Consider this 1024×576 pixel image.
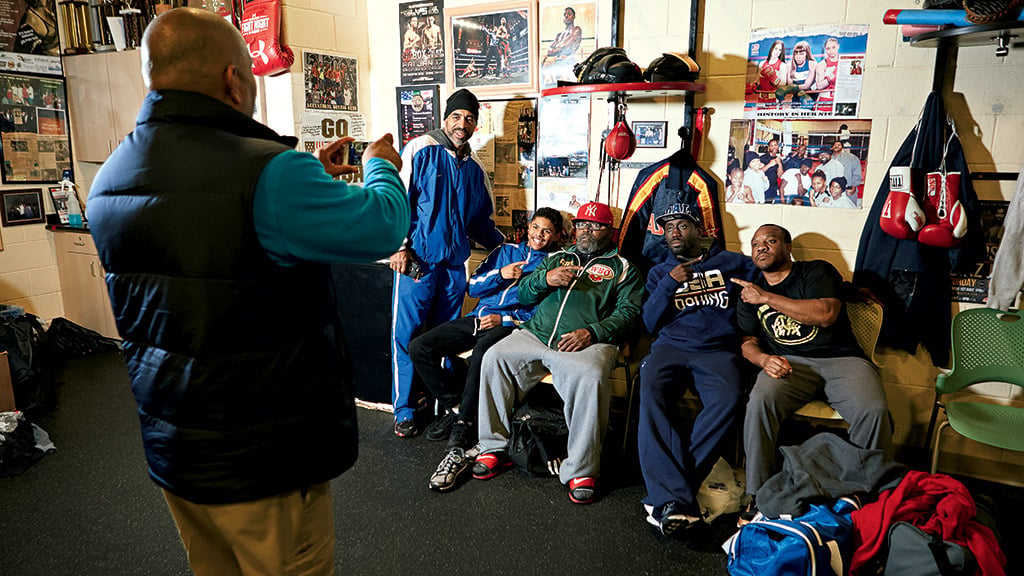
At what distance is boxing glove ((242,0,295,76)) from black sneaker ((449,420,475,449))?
2.21 m

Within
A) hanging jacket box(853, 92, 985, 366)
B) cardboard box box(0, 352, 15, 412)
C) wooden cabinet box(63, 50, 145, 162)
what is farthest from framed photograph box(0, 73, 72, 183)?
hanging jacket box(853, 92, 985, 366)

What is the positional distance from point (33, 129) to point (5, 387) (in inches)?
91.5

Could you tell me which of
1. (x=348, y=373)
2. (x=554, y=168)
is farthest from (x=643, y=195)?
(x=348, y=373)

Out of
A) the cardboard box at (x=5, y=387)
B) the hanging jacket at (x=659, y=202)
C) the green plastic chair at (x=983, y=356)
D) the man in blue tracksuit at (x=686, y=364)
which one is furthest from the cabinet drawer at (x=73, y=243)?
the green plastic chair at (x=983, y=356)

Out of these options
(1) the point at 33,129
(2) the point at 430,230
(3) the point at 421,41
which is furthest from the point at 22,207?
(2) the point at 430,230

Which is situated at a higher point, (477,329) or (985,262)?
(985,262)

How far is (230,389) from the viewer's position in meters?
1.20

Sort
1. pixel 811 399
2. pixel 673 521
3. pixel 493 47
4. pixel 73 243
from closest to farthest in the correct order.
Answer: pixel 673 521 → pixel 811 399 → pixel 493 47 → pixel 73 243

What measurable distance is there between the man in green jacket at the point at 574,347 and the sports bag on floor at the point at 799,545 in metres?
0.67

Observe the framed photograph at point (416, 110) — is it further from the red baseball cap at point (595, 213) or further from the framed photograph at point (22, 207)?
the framed photograph at point (22, 207)

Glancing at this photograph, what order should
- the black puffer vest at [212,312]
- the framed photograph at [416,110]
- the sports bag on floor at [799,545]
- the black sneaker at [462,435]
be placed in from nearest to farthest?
the black puffer vest at [212,312]
the sports bag on floor at [799,545]
the black sneaker at [462,435]
the framed photograph at [416,110]

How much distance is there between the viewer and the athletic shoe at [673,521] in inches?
95.6

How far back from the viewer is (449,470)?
114 inches

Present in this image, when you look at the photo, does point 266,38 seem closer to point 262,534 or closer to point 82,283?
point 82,283
